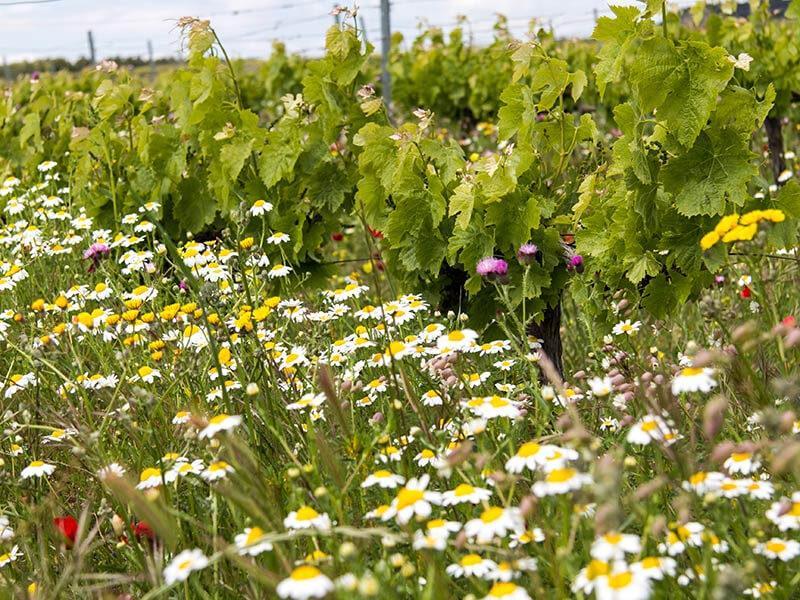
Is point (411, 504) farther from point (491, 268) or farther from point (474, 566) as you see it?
point (491, 268)

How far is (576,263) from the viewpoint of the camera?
2.69 meters

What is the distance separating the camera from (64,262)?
4152 mm

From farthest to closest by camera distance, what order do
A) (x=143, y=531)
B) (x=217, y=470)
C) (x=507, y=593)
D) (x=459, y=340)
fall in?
(x=459, y=340) → (x=143, y=531) → (x=217, y=470) → (x=507, y=593)

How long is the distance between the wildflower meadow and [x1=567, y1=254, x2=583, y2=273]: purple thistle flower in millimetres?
25

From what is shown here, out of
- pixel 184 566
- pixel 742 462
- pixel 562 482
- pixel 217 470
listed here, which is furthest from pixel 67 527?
pixel 742 462

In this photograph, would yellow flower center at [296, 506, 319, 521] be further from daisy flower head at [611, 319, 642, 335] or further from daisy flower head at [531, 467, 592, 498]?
daisy flower head at [611, 319, 642, 335]

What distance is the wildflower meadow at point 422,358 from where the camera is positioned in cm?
133

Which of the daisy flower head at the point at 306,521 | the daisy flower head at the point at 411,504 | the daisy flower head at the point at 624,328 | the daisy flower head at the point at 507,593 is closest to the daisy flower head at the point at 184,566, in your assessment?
the daisy flower head at the point at 306,521

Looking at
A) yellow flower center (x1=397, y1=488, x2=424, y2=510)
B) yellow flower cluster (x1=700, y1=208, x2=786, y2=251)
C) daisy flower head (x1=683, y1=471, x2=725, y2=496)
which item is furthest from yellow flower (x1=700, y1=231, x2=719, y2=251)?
yellow flower center (x1=397, y1=488, x2=424, y2=510)

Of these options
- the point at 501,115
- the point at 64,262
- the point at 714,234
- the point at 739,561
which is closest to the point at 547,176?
the point at 501,115

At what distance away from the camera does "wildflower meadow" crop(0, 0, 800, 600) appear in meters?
1.33

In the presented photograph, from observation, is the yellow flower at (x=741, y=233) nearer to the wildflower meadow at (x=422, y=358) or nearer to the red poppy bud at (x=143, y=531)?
the wildflower meadow at (x=422, y=358)

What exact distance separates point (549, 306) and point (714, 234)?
3.99 feet

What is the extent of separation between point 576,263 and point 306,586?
5.81 ft
